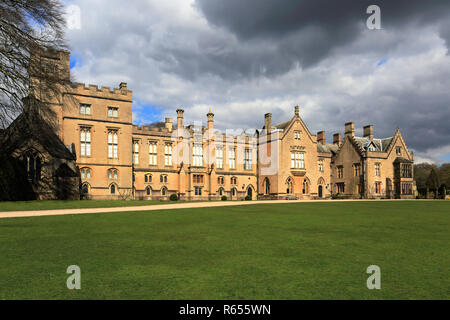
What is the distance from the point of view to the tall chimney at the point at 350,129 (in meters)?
56.1

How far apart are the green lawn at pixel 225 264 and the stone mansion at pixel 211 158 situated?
28.5 meters

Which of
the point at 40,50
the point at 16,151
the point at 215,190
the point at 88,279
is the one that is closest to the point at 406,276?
the point at 88,279

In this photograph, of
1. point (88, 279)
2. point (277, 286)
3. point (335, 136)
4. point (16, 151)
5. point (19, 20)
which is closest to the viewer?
point (277, 286)

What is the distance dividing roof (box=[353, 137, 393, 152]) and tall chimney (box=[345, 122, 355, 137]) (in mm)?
1189

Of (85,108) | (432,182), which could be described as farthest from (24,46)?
(432,182)

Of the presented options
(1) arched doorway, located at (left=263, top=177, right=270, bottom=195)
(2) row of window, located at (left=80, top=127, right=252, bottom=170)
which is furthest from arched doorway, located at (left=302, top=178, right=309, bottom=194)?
(2) row of window, located at (left=80, top=127, right=252, bottom=170)

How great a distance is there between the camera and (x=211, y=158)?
155 feet

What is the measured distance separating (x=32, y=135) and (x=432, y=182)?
72302 millimetres

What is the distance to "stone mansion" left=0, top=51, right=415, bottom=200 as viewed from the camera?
3681 centimetres

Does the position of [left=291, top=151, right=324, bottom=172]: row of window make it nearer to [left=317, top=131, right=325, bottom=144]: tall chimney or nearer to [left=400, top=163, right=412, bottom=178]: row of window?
[left=317, top=131, right=325, bottom=144]: tall chimney

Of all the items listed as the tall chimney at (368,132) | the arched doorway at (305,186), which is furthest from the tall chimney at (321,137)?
the arched doorway at (305,186)
